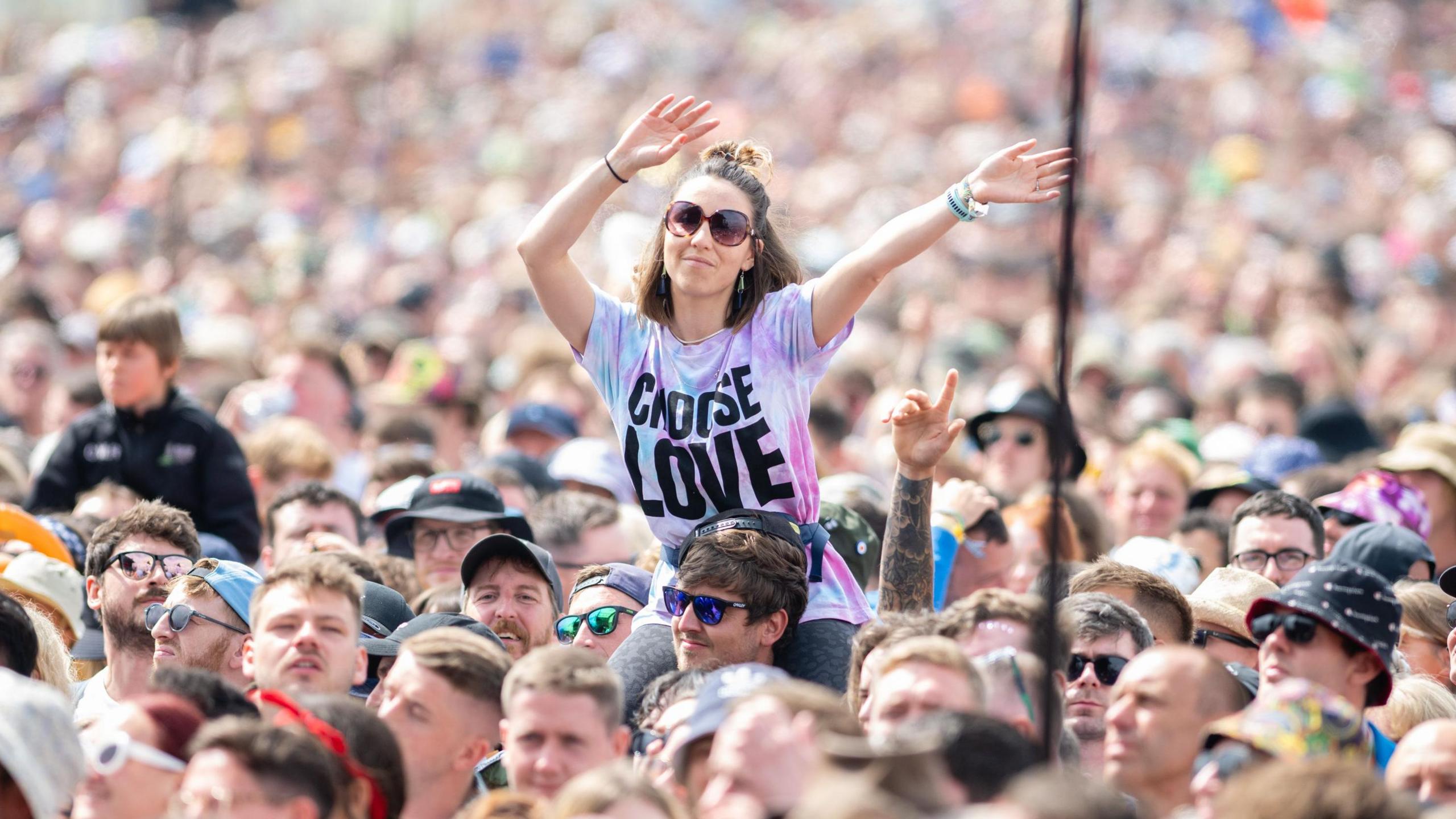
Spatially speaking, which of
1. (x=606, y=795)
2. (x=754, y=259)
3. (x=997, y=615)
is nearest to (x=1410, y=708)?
(x=997, y=615)

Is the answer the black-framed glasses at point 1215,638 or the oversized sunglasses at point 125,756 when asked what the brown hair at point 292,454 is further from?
the oversized sunglasses at point 125,756

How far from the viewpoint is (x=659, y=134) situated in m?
5.31

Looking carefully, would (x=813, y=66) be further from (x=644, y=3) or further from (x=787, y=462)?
(x=787, y=462)

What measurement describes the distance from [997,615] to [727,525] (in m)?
0.75

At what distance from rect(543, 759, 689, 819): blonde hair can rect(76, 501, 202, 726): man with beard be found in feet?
7.70

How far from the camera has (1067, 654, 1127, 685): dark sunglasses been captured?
5.21 metres

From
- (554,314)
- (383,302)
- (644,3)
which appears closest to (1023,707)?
(554,314)

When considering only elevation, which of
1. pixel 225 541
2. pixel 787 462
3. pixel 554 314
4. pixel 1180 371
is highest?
pixel 554 314

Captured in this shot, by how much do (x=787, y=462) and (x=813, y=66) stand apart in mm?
22470

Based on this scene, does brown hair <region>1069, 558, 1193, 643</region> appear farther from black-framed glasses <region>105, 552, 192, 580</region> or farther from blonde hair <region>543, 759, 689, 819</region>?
black-framed glasses <region>105, 552, 192, 580</region>

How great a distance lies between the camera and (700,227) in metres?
5.21

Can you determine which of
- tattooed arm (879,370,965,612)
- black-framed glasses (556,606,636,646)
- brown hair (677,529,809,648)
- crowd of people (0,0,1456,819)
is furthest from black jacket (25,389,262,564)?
tattooed arm (879,370,965,612)

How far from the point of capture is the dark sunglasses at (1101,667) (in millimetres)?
5211

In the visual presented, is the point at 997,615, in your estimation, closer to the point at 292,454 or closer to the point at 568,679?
the point at 568,679
